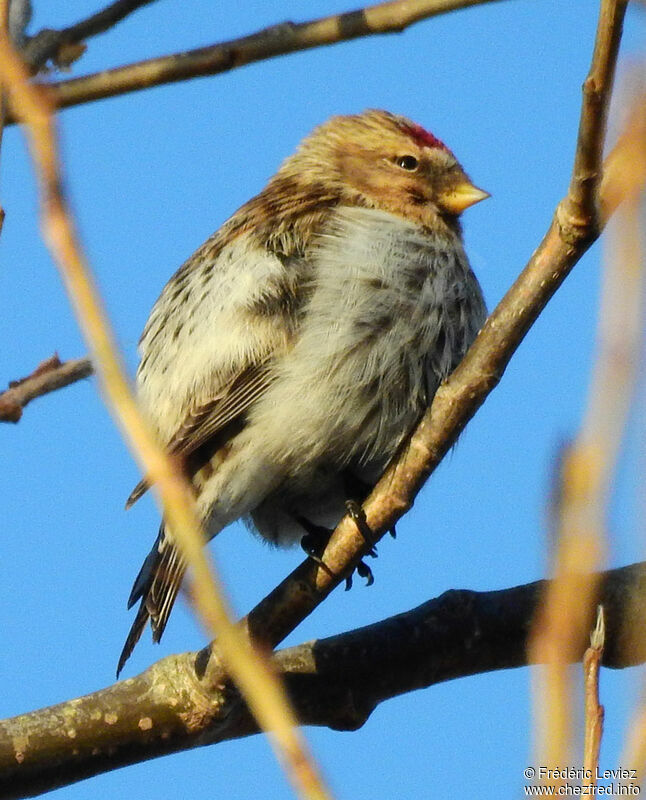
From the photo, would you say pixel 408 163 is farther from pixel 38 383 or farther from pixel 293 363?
pixel 38 383

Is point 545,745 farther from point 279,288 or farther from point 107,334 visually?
point 279,288

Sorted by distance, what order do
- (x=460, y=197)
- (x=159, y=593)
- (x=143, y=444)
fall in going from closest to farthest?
1. (x=143, y=444)
2. (x=159, y=593)
3. (x=460, y=197)

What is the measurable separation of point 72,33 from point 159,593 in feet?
7.85

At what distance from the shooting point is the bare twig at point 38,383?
2688mm

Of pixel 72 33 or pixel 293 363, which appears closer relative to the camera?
pixel 72 33

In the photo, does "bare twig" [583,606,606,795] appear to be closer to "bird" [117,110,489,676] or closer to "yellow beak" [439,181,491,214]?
"bird" [117,110,489,676]

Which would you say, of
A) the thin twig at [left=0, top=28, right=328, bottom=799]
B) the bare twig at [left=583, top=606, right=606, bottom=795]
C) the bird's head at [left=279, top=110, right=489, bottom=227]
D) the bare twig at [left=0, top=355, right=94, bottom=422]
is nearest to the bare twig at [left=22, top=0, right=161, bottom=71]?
the bare twig at [left=0, top=355, right=94, bottom=422]

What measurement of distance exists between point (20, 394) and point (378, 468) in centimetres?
281

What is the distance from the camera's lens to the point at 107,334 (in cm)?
139

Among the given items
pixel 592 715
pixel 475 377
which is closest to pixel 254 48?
pixel 475 377

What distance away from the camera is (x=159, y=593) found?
4949 millimetres

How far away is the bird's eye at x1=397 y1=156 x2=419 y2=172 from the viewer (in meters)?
6.61

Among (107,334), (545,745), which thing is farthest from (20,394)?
(545,745)

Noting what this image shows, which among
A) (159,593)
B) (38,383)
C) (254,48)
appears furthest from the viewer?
(159,593)
